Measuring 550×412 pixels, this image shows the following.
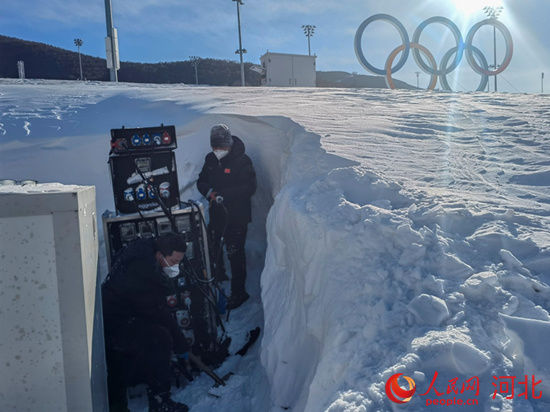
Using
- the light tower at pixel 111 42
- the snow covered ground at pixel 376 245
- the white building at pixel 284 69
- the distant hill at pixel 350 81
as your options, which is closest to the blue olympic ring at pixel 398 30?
the white building at pixel 284 69

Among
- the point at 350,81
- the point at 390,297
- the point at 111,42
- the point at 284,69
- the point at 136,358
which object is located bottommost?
the point at 136,358

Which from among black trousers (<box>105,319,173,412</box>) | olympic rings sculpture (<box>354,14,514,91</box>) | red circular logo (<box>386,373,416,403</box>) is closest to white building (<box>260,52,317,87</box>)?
olympic rings sculpture (<box>354,14,514,91</box>)

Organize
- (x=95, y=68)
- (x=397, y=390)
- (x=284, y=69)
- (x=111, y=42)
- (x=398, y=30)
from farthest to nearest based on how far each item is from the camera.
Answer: (x=95, y=68)
(x=284, y=69)
(x=398, y=30)
(x=111, y=42)
(x=397, y=390)

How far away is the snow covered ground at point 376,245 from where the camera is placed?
1925 mm

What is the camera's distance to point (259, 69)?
24.0 m

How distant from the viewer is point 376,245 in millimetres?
2746

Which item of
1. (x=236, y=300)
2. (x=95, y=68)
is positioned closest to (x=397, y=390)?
(x=236, y=300)

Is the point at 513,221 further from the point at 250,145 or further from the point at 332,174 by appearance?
the point at 250,145

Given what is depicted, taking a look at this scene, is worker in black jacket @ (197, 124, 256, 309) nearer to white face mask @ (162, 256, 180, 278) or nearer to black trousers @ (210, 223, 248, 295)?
black trousers @ (210, 223, 248, 295)

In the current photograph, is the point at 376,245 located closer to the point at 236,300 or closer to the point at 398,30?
the point at 236,300

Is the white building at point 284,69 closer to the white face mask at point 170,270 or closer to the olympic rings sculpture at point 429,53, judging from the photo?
the olympic rings sculpture at point 429,53

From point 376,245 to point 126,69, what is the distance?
208ft

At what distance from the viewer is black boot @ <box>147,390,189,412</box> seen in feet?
11.1

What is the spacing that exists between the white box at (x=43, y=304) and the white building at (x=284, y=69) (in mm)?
21596
